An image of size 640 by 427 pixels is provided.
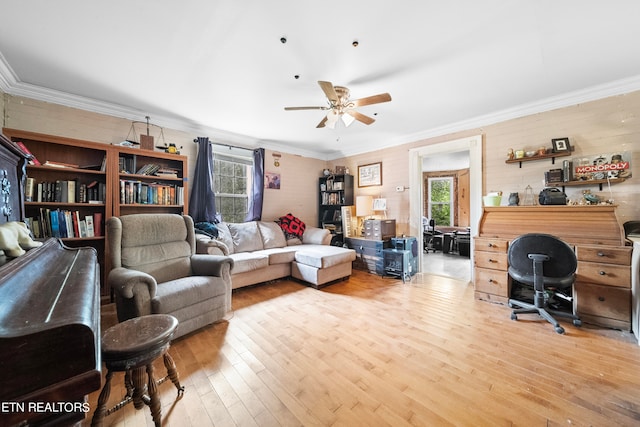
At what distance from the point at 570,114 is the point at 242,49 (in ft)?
12.0

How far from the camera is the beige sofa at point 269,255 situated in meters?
3.20

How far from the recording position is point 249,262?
3.25m

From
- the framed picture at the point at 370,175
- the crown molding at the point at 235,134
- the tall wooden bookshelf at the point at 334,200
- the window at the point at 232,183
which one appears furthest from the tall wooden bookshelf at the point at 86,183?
the framed picture at the point at 370,175

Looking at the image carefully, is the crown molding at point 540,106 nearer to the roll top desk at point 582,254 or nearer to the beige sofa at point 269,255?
the roll top desk at point 582,254

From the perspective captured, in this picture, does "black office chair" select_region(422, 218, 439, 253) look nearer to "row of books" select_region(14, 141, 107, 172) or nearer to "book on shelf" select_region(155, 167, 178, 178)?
"book on shelf" select_region(155, 167, 178, 178)

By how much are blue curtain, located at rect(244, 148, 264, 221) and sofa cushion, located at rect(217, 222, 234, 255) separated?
0.65 meters

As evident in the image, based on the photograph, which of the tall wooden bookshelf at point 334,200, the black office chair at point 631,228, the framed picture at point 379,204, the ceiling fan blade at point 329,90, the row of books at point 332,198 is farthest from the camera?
the row of books at point 332,198

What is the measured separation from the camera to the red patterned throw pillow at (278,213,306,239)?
4488 millimetres

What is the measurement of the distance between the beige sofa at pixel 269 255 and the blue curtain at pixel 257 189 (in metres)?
0.25

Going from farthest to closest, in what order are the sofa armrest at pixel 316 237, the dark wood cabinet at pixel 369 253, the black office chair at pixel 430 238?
the black office chair at pixel 430 238 < the sofa armrest at pixel 316 237 < the dark wood cabinet at pixel 369 253

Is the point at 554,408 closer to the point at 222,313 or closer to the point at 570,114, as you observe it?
the point at 222,313

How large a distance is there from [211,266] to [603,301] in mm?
3834

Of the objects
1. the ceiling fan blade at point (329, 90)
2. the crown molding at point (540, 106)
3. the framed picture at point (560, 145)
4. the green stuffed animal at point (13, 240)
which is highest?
the crown molding at point (540, 106)

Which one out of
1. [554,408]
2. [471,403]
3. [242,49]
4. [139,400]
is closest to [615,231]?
[554,408]
